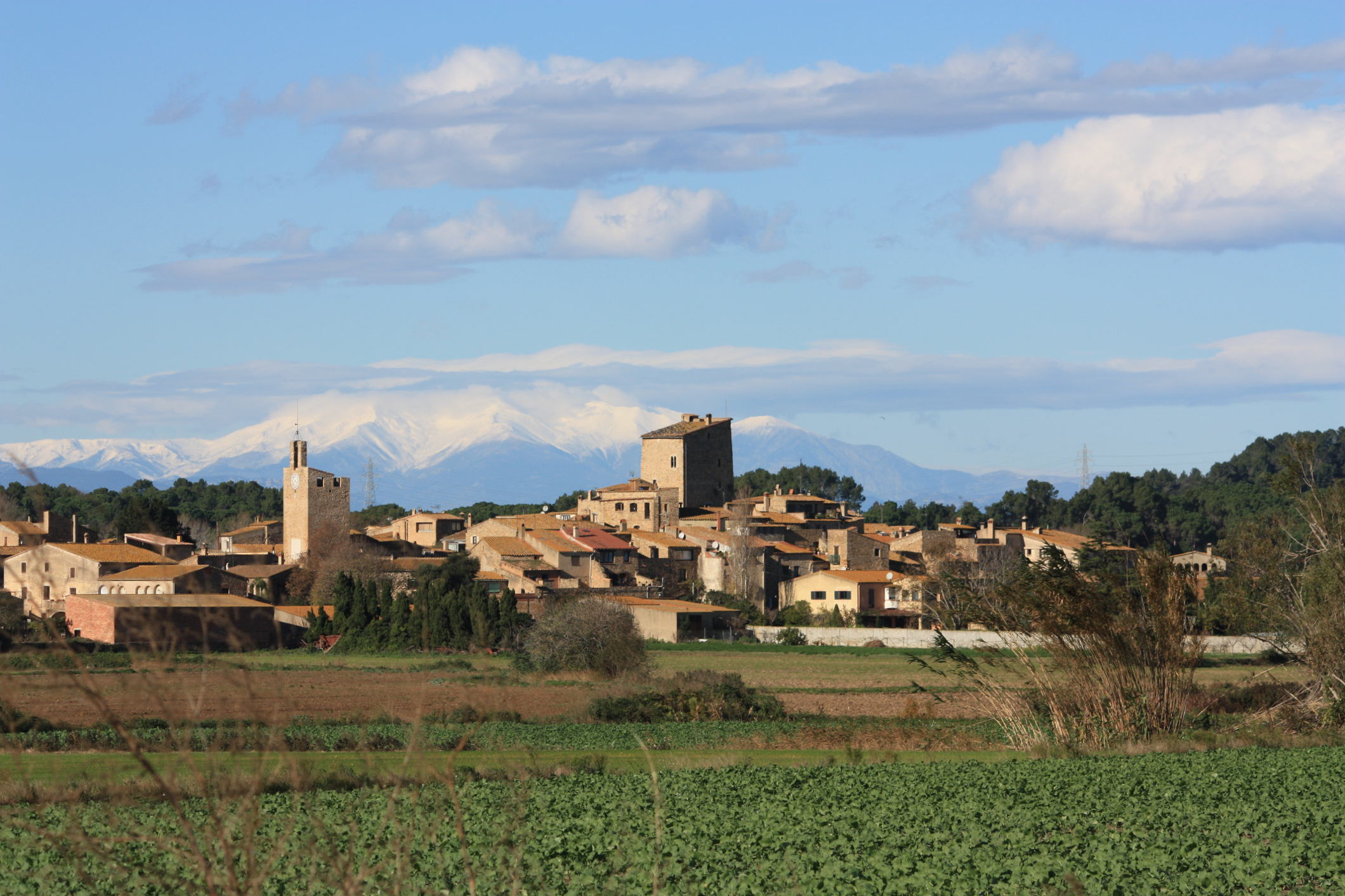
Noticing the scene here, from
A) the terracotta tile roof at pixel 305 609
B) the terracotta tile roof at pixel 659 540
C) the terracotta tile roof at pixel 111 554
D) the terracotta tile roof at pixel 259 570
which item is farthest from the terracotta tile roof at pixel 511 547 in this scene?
the terracotta tile roof at pixel 111 554

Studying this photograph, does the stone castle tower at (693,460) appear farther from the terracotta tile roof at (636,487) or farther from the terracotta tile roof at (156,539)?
the terracotta tile roof at (156,539)

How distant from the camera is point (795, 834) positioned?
16172 mm

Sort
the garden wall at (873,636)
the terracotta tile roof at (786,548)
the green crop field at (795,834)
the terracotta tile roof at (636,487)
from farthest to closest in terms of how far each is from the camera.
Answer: the terracotta tile roof at (636,487) < the terracotta tile roof at (786,548) < the garden wall at (873,636) < the green crop field at (795,834)

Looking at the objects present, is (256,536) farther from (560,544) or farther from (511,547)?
(560,544)

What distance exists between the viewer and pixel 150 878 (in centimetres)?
1379

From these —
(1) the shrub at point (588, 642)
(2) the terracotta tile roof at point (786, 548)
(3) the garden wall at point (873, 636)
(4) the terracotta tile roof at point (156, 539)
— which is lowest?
(3) the garden wall at point (873, 636)

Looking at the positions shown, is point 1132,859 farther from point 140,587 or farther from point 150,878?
point 140,587

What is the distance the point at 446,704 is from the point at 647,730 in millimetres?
8472

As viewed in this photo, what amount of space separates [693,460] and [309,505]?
107 ft

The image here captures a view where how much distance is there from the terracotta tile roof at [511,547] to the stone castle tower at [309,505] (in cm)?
1261

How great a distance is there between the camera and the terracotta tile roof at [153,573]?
218ft

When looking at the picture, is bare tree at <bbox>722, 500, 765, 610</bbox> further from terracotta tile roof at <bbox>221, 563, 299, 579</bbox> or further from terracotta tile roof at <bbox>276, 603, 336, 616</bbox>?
Answer: terracotta tile roof at <bbox>221, 563, 299, 579</bbox>

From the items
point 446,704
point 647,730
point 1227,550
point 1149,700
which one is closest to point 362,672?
point 446,704

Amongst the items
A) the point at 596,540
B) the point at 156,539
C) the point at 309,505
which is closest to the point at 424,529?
the point at 309,505
